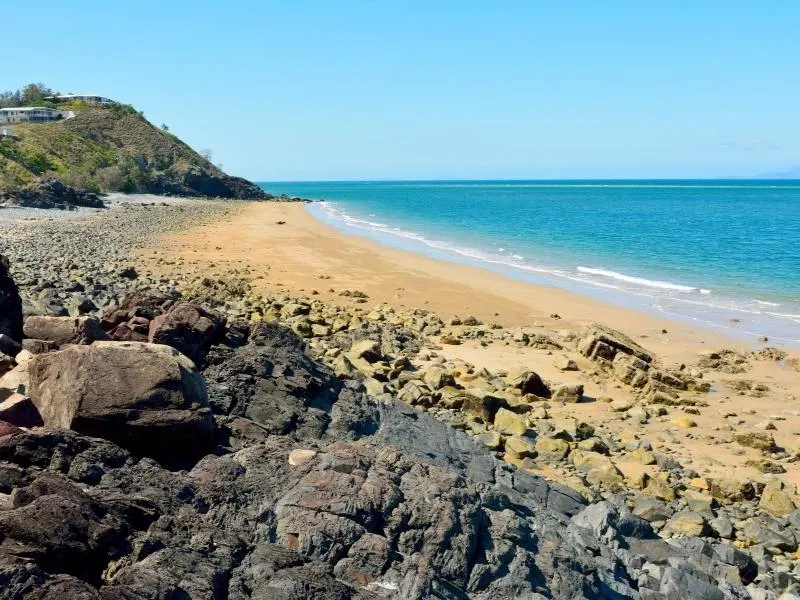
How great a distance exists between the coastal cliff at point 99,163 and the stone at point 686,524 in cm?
5384

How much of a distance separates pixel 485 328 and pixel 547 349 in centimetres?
221

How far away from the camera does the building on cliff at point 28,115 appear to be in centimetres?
10662

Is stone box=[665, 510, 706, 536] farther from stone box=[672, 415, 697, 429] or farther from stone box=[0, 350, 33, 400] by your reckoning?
stone box=[0, 350, 33, 400]

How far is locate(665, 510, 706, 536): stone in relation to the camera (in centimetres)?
940

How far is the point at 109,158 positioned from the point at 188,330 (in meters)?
95.2

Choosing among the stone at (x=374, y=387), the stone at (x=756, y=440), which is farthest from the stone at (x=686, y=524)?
the stone at (x=374, y=387)

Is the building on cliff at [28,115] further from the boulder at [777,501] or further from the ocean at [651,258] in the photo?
the boulder at [777,501]

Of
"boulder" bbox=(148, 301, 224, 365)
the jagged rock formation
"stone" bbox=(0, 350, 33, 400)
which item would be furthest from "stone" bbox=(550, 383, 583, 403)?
"stone" bbox=(0, 350, 33, 400)

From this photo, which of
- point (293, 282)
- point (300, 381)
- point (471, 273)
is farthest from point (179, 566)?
point (471, 273)

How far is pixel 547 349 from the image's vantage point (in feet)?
61.7

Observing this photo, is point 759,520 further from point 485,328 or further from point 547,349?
point 485,328

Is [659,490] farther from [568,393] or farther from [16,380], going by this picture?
[16,380]

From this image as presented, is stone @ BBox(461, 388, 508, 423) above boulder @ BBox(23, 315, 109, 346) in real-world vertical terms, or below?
below

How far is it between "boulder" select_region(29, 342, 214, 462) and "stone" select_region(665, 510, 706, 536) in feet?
19.9
